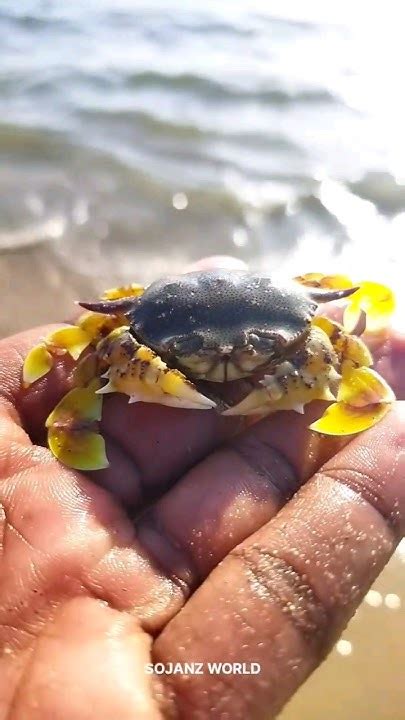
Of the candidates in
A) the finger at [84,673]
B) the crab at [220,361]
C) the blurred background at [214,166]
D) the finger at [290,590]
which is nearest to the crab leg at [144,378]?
the crab at [220,361]

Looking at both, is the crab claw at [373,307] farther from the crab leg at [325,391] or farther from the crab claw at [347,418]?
the crab claw at [347,418]

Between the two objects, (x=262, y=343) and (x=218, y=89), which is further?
(x=218, y=89)

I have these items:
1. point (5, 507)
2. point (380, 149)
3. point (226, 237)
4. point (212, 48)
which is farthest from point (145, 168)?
point (5, 507)

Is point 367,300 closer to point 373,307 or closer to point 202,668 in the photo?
point 373,307

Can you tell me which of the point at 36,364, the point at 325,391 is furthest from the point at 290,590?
the point at 36,364

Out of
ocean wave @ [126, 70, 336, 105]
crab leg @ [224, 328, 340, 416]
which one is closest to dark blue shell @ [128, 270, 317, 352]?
crab leg @ [224, 328, 340, 416]
